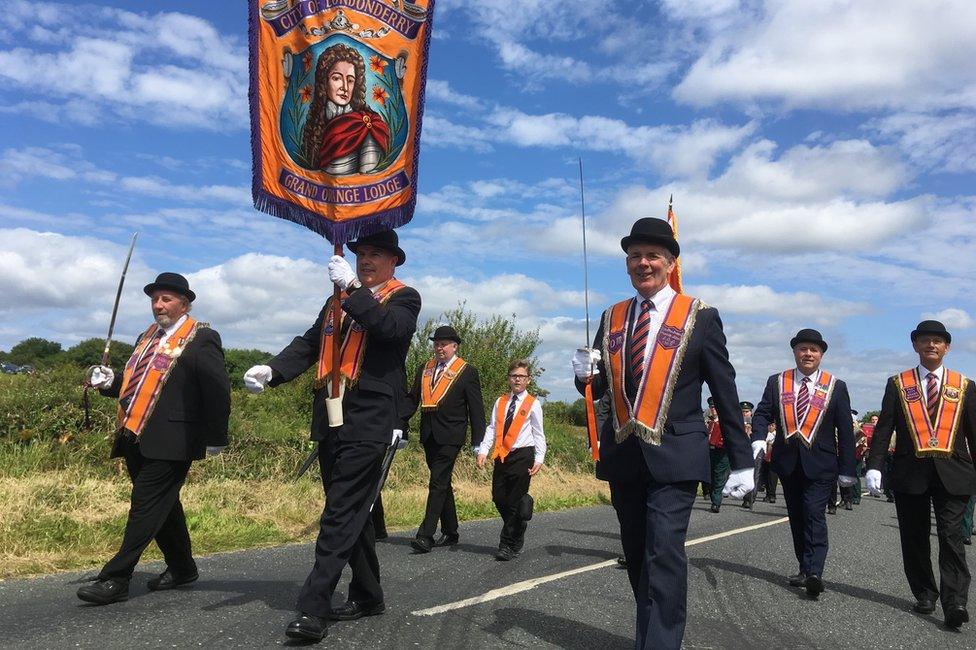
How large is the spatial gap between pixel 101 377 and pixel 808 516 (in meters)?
5.75

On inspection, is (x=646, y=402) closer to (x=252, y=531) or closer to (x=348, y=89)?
(x=348, y=89)

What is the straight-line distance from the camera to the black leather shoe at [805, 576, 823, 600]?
21.5 ft

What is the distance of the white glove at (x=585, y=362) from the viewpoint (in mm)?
4344

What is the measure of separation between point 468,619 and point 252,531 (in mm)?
4268

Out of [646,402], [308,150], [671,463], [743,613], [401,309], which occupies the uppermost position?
[308,150]

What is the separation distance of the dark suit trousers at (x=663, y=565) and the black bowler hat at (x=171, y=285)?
343cm

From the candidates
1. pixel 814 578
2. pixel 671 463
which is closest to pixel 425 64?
pixel 671 463

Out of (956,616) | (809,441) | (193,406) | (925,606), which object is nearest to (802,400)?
(809,441)

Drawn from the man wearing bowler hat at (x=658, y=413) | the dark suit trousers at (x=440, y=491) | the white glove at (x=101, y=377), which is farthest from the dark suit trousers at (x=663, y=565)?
the dark suit trousers at (x=440, y=491)

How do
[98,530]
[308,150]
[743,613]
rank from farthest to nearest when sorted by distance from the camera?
[98,530]
[743,613]
[308,150]

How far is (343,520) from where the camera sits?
4418 mm

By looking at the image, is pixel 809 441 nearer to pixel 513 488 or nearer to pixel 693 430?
pixel 513 488

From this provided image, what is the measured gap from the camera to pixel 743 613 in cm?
580

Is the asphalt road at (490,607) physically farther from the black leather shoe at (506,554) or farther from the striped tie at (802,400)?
the striped tie at (802,400)
